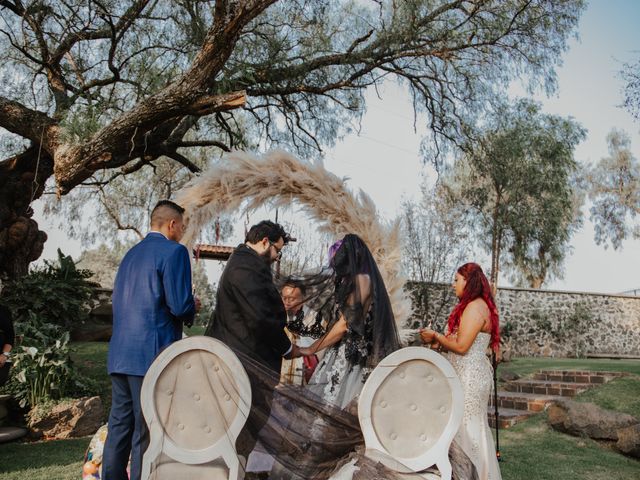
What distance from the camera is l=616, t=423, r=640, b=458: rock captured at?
5941mm

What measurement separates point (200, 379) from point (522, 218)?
18.2 meters

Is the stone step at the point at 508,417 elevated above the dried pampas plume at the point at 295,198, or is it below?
below

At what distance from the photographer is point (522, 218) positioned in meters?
19.3

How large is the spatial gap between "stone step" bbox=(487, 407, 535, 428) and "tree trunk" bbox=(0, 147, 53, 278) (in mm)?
8008

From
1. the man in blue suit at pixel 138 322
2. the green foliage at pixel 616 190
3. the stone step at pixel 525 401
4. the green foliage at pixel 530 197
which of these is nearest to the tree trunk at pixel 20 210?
the man in blue suit at pixel 138 322

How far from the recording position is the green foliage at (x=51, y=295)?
8.71 meters

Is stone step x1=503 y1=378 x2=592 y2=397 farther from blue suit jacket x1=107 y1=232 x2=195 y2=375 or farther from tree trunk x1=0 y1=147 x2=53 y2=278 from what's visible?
tree trunk x1=0 y1=147 x2=53 y2=278

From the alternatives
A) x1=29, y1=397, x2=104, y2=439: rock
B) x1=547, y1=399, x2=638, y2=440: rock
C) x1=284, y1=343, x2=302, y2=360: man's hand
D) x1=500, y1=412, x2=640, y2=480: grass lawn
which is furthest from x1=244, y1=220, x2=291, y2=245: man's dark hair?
x1=547, y1=399, x2=638, y2=440: rock

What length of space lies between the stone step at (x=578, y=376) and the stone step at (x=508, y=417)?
2.43 metres

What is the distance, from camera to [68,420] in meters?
6.57

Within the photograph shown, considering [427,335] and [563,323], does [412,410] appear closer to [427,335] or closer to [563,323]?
[427,335]

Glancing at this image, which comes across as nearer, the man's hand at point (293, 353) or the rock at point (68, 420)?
the man's hand at point (293, 353)

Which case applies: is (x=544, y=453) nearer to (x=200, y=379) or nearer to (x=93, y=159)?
(x=200, y=379)

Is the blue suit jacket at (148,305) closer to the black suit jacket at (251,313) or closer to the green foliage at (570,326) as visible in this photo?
the black suit jacket at (251,313)
